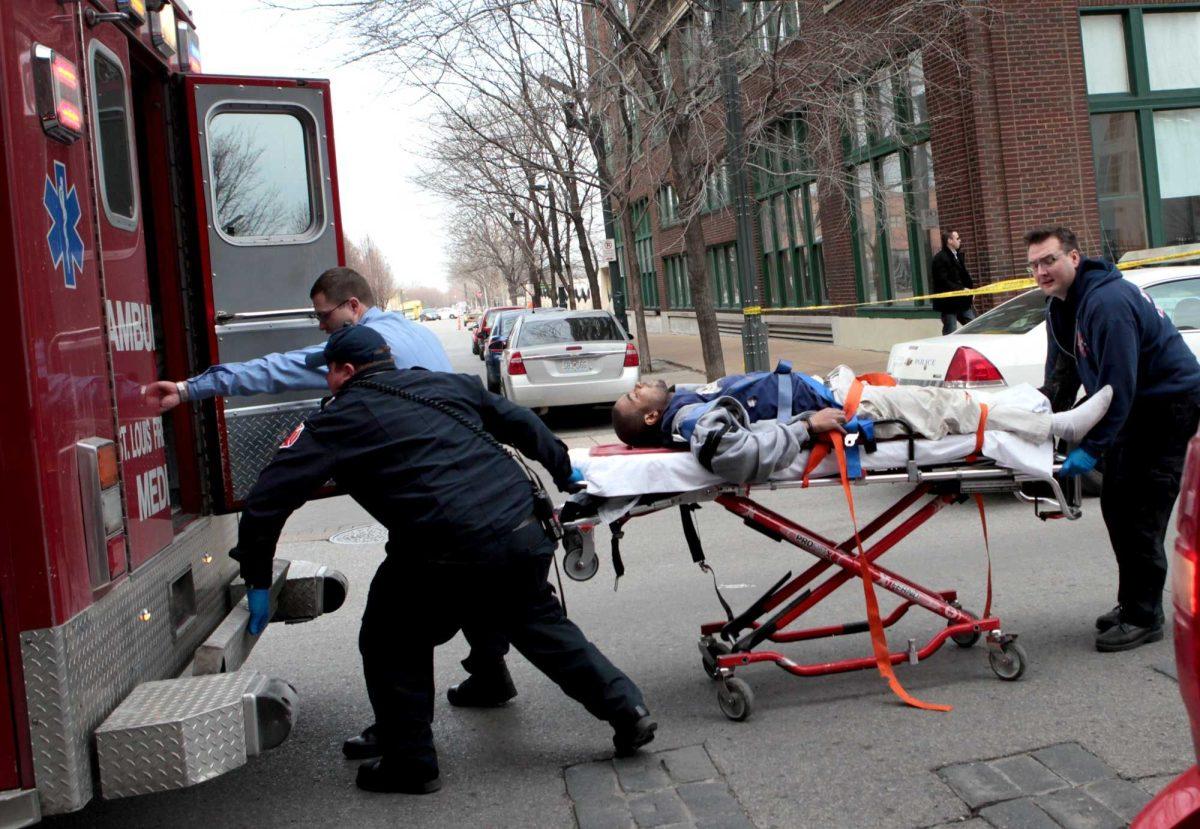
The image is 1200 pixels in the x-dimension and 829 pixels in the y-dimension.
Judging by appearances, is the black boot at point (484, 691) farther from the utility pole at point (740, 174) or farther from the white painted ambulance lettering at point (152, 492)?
the utility pole at point (740, 174)

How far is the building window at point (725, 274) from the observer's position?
3203 centimetres

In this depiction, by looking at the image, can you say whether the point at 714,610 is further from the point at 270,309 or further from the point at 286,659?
the point at 270,309

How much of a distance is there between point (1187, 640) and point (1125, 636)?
3639 mm

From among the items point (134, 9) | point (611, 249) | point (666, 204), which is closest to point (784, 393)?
point (134, 9)

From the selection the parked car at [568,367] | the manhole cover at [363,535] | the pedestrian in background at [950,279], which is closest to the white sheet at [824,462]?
the manhole cover at [363,535]

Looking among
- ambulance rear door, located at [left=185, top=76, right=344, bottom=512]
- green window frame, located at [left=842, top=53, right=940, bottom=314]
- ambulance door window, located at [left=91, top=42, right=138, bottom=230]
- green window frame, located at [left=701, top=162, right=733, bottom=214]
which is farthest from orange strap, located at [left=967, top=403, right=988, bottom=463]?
green window frame, located at [left=842, top=53, right=940, bottom=314]

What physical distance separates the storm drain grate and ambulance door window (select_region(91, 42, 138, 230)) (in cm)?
258

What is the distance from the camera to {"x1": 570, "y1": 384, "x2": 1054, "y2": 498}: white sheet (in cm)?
463

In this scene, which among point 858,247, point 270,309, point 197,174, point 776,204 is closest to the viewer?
point 197,174

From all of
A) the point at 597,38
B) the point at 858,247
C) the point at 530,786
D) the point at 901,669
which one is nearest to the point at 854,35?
the point at 597,38

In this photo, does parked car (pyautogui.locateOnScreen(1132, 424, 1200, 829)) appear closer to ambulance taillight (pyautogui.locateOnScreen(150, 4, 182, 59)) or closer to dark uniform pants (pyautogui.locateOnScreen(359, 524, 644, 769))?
dark uniform pants (pyautogui.locateOnScreen(359, 524, 644, 769))

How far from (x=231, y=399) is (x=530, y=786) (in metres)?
2.29

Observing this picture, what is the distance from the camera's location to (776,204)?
26.0 metres

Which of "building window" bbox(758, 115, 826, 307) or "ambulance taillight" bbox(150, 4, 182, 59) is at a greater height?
"building window" bbox(758, 115, 826, 307)
